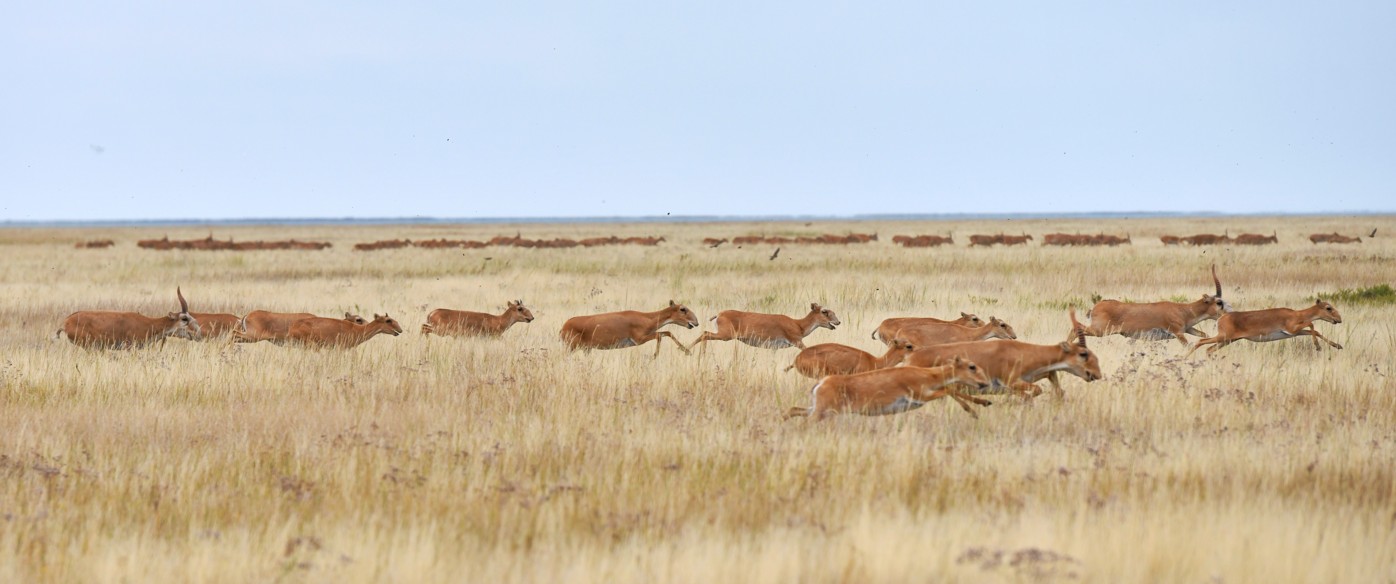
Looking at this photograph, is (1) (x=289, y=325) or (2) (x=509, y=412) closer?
(2) (x=509, y=412)

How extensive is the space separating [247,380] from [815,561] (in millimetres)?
7279

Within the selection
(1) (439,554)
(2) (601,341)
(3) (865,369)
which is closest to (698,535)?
(1) (439,554)

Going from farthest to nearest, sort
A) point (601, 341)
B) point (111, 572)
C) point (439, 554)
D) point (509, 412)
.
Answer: point (601, 341) → point (509, 412) → point (439, 554) → point (111, 572)

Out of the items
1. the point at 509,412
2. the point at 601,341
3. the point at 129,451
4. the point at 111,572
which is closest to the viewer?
the point at 111,572

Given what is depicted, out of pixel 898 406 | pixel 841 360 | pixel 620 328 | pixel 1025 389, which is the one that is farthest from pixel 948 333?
pixel 898 406

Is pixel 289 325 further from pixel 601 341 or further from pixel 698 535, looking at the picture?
pixel 698 535

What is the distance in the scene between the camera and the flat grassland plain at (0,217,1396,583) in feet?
18.8

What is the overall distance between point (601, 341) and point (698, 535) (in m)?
8.27

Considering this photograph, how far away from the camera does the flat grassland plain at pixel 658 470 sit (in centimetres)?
573

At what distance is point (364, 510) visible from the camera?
6.61 metres

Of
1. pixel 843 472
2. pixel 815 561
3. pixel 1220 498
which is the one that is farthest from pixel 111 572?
pixel 1220 498

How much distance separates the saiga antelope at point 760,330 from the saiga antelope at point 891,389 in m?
5.40

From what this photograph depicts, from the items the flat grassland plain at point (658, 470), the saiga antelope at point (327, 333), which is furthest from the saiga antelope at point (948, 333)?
the saiga antelope at point (327, 333)

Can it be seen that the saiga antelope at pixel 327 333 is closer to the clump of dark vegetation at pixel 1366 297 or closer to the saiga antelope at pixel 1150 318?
the saiga antelope at pixel 1150 318
